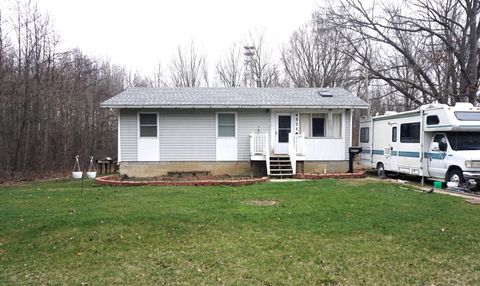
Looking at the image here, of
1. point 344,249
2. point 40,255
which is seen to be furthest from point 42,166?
point 344,249

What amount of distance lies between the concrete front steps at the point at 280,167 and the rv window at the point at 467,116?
5.83 m

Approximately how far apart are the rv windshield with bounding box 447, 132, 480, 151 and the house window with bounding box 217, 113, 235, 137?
7.82 metres

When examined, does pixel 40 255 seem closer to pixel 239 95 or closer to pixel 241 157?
pixel 241 157

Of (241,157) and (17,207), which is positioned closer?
(17,207)

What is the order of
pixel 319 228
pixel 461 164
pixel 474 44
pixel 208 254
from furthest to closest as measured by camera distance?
pixel 474 44, pixel 461 164, pixel 319 228, pixel 208 254

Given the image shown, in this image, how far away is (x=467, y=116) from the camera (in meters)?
11.0

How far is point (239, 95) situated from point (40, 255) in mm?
11652

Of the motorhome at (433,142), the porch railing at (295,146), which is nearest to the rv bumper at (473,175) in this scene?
the motorhome at (433,142)

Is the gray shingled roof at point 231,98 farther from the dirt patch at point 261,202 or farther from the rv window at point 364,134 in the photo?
the dirt patch at point 261,202

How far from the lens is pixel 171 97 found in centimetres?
1479

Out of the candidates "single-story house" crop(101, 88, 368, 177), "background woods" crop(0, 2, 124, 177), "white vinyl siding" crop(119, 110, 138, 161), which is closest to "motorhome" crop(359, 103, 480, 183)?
"single-story house" crop(101, 88, 368, 177)

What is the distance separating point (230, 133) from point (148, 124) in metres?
3.40

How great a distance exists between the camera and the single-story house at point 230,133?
13.9 m

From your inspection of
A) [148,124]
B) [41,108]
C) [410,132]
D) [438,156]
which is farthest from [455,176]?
[41,108]
